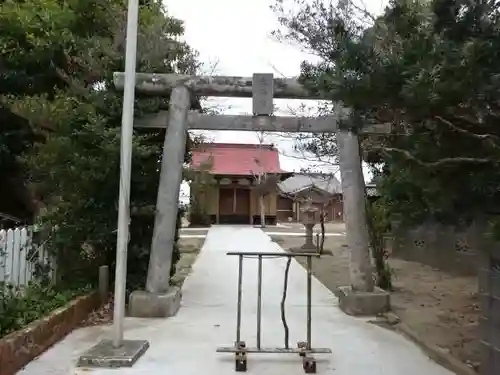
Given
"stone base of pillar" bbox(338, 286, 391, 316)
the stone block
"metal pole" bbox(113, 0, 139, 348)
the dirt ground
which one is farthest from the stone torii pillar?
the dirt ground

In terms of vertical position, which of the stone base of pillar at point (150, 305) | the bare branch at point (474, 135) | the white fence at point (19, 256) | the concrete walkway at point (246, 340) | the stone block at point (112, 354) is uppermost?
the bare branch at point (474, 135)

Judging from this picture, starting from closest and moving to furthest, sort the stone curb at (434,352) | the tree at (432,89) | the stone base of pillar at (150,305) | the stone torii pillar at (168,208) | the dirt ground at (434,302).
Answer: the tree at (432,89) → the stone curb at (434,352) → the dirt ground at (434,302) → the stone base of pillar at (150,305) → the stone torii pillar at (168,208)

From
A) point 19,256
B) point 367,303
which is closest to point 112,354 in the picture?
point 19,256

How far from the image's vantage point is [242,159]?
35.6 meters

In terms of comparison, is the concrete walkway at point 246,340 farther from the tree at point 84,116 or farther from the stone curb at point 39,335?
the tree at point 84,116

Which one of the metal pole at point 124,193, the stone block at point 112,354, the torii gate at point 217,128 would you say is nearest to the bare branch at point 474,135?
the metal pole at point 124,193

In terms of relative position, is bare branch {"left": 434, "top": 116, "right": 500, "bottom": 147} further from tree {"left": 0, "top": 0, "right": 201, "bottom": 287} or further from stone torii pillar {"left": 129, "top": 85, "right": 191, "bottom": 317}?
tree {"left": 0, "top": 0, "right": 201, "bottom": 287}

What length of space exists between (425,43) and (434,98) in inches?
14.7

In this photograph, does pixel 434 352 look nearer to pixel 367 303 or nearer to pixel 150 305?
pixel 367 303

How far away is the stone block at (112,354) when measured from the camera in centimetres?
510

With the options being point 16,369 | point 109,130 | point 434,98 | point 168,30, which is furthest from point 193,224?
point 434,98

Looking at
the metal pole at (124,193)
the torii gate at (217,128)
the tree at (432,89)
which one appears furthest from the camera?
the torii gate at (217,128)

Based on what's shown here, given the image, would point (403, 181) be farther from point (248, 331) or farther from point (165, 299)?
point (165, 299)

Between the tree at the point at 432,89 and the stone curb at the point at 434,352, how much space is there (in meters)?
1.82
